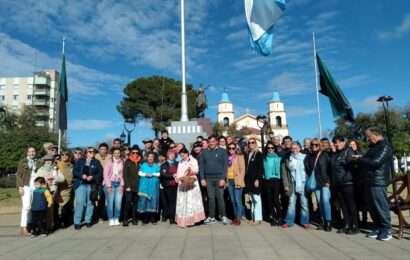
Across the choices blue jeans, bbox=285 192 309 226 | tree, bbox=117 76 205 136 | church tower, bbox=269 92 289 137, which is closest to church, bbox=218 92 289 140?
church tower, bbox=269 92 289 137

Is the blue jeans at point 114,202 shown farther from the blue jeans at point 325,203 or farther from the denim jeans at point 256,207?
the blue jeans at point 325,203

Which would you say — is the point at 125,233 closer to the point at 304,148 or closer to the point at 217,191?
the point at 217,191

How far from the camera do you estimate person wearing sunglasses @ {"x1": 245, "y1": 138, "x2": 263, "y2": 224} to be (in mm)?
7129

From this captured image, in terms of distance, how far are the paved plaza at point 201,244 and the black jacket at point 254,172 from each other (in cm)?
83

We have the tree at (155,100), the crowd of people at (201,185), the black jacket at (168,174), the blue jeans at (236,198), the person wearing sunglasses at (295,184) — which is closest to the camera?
the crowd of people at (201,185)

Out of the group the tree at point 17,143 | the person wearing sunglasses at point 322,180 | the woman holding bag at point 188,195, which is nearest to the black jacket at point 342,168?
the person wearing sunglasses at point 322,180

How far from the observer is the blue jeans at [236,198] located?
727 centimetres

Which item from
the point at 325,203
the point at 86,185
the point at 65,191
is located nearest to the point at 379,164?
the point at 325,203

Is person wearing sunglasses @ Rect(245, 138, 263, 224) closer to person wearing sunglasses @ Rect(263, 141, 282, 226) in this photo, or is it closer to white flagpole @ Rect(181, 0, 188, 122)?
person wearing sunglasses @ Rect(263, 141, 282, 226)

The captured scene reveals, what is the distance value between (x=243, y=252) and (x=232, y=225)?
2161mm

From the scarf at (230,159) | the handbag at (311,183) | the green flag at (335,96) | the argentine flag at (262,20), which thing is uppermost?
the argentine flag at (262,20)

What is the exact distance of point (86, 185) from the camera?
7.29 meters

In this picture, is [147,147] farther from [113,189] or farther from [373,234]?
[373,234]

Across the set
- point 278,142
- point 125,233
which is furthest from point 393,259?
point 125,233
